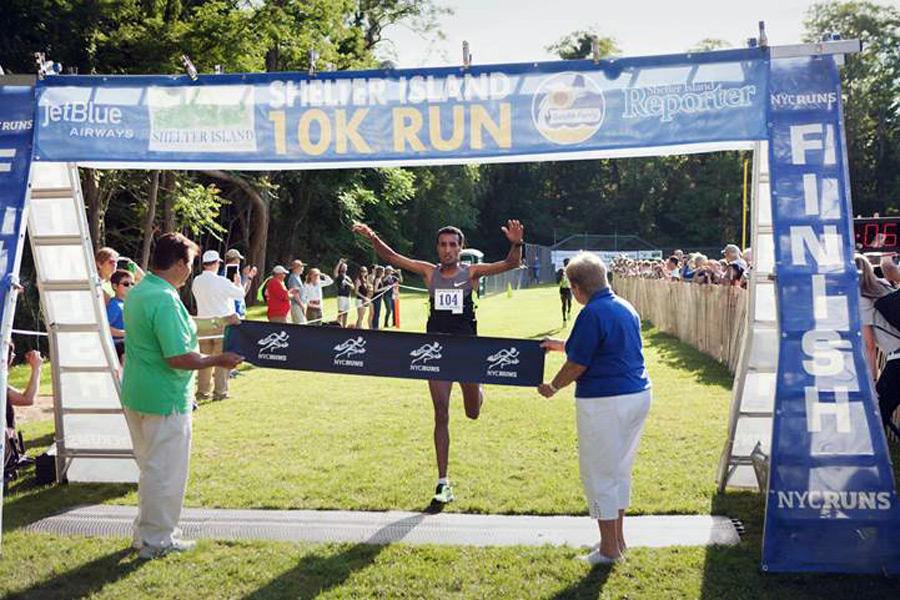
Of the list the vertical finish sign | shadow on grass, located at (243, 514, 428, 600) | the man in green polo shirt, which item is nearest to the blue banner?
shadow on grass, located at (243, 514, 428, 600)

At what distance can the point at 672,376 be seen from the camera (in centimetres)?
1320

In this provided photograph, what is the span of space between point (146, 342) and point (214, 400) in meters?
6.99

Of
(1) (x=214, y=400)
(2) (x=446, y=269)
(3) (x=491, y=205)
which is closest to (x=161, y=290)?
(2) (x=446, y=269)

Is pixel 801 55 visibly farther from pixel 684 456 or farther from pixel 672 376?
pixel 672 376

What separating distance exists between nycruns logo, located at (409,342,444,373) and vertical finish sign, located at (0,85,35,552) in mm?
3003

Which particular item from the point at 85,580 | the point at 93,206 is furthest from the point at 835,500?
the point at 93,206

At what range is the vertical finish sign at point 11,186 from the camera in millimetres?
5680

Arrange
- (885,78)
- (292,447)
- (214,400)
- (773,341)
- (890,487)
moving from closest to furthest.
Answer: (890,487), (773,341), (292,447), (214,400), (885,78)

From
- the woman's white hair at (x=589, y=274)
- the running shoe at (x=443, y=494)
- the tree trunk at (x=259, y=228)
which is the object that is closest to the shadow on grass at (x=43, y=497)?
the running shoe at (x=443, y=494)

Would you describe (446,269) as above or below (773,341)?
above

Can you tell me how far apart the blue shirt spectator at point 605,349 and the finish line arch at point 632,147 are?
1050mm

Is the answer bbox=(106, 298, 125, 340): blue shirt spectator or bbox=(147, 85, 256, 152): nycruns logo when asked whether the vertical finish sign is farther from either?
bbox=(106, 298, 125, 340): blue shirt spectator

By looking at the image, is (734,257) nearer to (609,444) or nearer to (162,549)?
(609,444)

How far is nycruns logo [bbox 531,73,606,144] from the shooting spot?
18.4 ft
